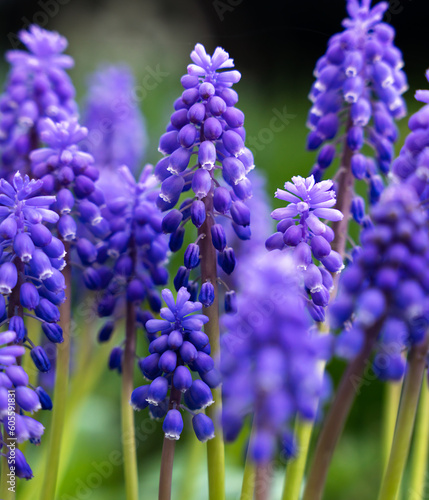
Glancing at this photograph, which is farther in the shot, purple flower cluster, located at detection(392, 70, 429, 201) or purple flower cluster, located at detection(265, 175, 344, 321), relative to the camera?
purple flower cluster, located at detection(265, 175, 344, 321)

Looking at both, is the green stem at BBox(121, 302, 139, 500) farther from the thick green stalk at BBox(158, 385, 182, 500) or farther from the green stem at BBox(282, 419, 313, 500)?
the green stem at BBox(282, 419, 313, 500)

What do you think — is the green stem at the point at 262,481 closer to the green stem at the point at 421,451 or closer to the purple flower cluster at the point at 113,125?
the green stem at the point at 421,451

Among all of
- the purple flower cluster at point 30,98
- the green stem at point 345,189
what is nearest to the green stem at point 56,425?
the purple flower cluster at point 30,98

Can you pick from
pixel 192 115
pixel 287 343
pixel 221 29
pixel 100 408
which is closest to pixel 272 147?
pixel 100 408

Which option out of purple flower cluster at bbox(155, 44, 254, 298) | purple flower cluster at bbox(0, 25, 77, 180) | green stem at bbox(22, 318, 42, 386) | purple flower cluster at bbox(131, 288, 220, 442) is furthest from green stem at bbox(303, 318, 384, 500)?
purple flower cluster at bbox(0, 25, 77, 180)

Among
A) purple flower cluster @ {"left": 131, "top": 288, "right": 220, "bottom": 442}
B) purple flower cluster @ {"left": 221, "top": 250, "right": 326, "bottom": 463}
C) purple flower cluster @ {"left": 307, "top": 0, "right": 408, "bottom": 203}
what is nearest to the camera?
purple flower cluster @ {"left": 221, "top": 250, "right": 326, "bottom": 463}

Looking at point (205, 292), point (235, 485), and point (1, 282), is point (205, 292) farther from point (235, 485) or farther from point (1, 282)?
point (235, 485)
